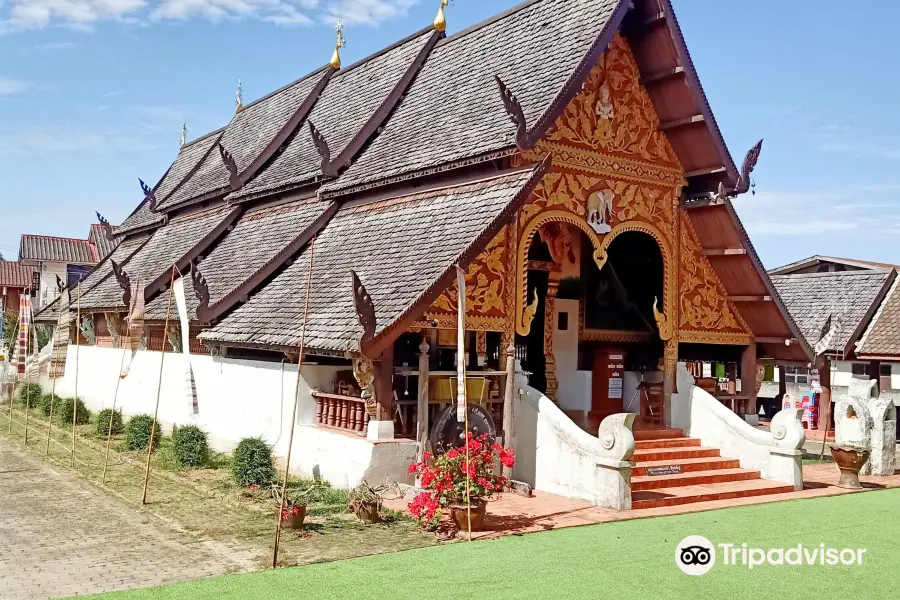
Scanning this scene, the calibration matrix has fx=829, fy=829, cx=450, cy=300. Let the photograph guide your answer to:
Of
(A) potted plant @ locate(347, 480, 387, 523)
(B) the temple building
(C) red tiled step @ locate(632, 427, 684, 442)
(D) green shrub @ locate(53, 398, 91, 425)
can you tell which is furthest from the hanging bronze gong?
(D) green shrub @ locate(53, 398, 91, 425)

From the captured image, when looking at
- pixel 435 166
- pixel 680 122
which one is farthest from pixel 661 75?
pixel 435 166

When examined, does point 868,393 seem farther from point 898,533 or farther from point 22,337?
point 22,337

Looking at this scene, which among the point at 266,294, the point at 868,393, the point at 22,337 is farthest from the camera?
the point at 22,337

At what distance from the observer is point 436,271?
32.7 ft

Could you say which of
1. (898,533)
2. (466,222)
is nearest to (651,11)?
(466,222)

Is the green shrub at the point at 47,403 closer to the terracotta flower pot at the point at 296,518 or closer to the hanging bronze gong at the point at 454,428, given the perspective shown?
the hanging bronze gong at the point at 454,428

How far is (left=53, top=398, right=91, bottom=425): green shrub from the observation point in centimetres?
1714

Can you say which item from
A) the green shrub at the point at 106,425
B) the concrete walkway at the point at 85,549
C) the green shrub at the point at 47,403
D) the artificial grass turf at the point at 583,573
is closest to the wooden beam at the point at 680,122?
the artificial grass turf at the point at 583,573

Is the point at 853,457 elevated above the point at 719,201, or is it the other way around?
the point at 719,201

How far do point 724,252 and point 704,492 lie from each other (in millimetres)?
4230

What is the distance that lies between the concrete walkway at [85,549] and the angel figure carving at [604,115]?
7.86 meters

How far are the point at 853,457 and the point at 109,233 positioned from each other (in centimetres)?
2153

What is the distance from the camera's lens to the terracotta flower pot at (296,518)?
842 centimetres

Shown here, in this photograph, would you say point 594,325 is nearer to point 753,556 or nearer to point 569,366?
point 569,366
